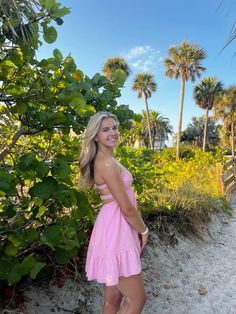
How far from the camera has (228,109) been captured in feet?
122

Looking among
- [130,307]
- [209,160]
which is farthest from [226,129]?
[130,307]

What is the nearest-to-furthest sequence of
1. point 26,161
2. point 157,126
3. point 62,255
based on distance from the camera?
1. point 26,161
2. point 62,255
3. point 157,126

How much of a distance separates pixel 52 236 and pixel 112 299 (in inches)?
31.3

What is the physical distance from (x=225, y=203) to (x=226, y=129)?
3349cm

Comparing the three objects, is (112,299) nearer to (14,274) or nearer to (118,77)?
(14,274)

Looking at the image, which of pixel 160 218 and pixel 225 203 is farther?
pixel 225 203

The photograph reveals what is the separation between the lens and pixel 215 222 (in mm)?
6051

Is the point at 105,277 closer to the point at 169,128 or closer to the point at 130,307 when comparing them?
the point at 130,307

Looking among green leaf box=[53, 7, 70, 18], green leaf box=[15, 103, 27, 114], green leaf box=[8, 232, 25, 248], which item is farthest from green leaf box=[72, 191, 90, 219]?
green leaf box=[53, 7, 70, 18]

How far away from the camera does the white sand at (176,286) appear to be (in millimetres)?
2846

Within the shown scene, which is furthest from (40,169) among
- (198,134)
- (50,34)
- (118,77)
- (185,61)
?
(198,134)

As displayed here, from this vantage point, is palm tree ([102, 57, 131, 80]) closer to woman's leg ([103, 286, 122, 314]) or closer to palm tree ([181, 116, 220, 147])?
palm tree ([181, 116, 220, 147])

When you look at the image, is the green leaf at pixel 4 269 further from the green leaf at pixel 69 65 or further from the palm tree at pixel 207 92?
the palm tree at pixel 207 92

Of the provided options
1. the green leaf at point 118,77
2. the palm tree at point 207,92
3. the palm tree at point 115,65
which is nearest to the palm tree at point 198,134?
the palm tree at point 207,92
